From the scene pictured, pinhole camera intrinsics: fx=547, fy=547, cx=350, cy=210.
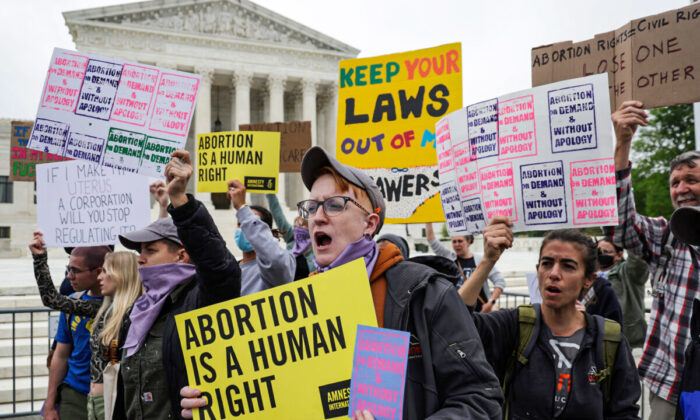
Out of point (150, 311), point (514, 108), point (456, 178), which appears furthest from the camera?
point (456, 178)

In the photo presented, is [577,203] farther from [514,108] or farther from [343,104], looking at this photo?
[343,104]

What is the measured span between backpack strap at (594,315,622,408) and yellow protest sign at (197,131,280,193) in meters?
3.75

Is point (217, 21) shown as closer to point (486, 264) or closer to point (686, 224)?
point (486, 264)

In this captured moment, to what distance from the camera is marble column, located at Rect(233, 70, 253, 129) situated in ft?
127

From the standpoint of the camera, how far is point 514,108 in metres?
2.98

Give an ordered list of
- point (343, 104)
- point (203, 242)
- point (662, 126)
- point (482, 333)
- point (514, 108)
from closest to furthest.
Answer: point (203, 242) → point (482, 333) → point (514, 108) → point (343, 104) → point (662, 126)

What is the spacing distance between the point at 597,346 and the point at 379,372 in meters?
1.47

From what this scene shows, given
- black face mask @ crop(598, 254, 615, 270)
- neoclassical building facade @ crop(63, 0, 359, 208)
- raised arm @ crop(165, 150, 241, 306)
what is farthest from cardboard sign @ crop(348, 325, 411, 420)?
neoclassical building facade @ crop(63, 0, 359, 208)

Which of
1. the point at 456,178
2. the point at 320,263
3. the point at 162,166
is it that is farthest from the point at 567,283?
the point at 162,166

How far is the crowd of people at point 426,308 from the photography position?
173 centimetres

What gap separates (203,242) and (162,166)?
5.65ft

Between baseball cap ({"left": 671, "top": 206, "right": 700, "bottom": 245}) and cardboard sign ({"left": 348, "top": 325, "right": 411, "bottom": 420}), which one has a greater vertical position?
baseball cap ({"left": 671, "top": 206, "right": 700, "bottom": 245})

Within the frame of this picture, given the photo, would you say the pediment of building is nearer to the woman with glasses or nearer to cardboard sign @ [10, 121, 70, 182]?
cardboard sign @ [10, 121, 70, 182]

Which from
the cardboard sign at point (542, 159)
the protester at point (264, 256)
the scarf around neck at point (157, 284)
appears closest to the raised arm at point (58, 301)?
the protester at point (264, 256)
